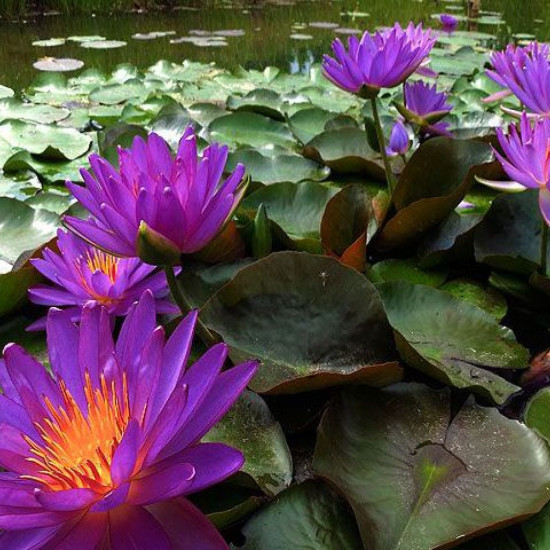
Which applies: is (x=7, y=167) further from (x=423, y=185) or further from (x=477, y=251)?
(x=477, y=251)

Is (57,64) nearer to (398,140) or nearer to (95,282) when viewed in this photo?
(398,140)

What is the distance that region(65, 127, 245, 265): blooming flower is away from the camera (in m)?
0.66

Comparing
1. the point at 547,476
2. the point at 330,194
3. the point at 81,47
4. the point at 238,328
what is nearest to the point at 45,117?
the point at 330,194

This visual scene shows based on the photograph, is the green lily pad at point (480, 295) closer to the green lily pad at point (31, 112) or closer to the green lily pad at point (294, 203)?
the green lily pad at point (294, 203)

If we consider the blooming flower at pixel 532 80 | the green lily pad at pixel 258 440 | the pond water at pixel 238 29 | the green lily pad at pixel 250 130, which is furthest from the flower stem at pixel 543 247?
the pond water at pixel 238 29

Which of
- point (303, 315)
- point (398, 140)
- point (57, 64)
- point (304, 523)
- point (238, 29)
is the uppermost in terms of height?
point (238, 29)

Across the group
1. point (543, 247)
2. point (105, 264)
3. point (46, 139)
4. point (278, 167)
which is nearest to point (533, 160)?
point (543, 247)

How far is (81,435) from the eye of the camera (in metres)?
0.52

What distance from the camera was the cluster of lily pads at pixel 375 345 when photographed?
2.05 feet

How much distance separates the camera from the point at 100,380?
551 millimetres

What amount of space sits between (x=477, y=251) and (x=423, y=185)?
19cm

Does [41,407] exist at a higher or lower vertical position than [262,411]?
higher

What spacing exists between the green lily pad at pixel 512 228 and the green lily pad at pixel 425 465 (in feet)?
1.35

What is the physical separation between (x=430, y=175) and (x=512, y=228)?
0.19 m
